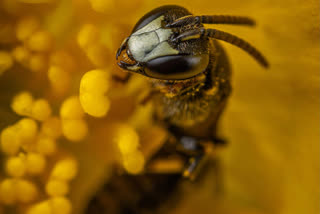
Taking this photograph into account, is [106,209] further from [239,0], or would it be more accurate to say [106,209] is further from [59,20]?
[239,0]

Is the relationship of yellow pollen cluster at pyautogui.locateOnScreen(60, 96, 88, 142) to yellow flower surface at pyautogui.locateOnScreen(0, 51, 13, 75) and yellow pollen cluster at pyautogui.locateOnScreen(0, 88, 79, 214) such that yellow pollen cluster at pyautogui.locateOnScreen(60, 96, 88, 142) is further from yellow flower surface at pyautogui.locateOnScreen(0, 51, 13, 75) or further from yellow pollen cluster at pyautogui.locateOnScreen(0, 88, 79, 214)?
yellow flower surface at pyautogui.locateOnScreen(0, 51, 13, 75)

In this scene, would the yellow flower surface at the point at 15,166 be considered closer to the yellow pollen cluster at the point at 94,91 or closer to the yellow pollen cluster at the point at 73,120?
the yellow pollen cluster at the point at 73,120

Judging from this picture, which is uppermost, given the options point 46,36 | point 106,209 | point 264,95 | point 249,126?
point 46,36

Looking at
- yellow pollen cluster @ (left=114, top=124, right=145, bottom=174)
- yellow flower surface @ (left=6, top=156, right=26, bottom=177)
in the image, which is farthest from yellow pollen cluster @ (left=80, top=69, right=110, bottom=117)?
yellow flower surface @ (left=6, top=156, right=26, bottom=177)

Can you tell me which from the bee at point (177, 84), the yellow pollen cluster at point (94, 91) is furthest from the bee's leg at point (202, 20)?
the yellow pollen cluster at point (94, 91)

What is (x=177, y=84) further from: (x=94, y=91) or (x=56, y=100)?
(x=56, y=100)

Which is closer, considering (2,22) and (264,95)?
(2,22)

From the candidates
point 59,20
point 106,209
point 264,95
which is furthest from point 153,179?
point 59,20

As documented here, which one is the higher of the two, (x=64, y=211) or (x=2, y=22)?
(x=2, y=22)
